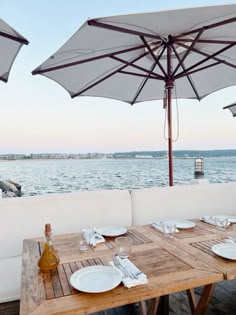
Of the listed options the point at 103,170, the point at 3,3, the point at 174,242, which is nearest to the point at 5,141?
the point at 3,3

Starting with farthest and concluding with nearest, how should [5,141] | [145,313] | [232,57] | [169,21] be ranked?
1. [5,141]
2. [232,57]
3. [169,21]
4. [145,313]

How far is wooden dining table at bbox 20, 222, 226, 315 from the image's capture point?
882 millimetres

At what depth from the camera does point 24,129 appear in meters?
9.54

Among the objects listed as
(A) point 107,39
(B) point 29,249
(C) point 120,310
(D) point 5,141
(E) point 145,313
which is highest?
(A) point 107,39

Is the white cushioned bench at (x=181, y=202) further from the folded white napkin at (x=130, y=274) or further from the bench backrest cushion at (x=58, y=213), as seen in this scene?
the folded white napkin at (x=130, y=274)

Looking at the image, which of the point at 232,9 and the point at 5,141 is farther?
the point at 5,141

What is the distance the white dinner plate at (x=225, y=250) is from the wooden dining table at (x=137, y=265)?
40mm

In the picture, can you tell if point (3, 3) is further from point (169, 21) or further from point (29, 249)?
point (29, 249)

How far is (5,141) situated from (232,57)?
8.30 meters

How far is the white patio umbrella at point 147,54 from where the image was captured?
6.64ft

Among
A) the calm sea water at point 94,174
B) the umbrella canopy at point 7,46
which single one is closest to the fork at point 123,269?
the umbrella canopy at point 7,46

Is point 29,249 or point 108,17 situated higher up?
point 108,17

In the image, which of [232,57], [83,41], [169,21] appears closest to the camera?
[169,21]

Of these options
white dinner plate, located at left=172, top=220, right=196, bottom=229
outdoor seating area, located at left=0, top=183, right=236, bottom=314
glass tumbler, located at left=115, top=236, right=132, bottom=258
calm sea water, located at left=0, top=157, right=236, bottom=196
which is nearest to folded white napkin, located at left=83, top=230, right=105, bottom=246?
glass tumbler, located at left=115, top=236, right=132, bottom=258
